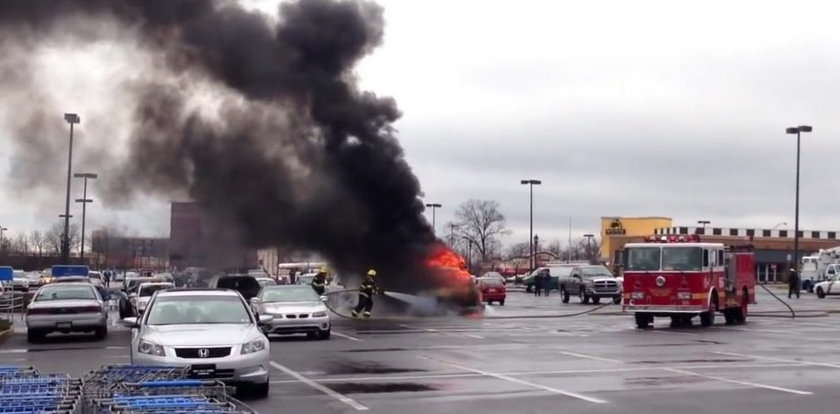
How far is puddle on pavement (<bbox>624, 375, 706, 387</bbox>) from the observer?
15.1 m

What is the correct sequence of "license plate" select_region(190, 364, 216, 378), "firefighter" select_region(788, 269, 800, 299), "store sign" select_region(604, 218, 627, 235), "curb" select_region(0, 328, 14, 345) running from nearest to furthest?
"license plate" select_region(190, 364, 216, 378) → "curb" select_region(0, 328, 14, 345) → "firefighter" select_region(788, 269, 800, 299) → "store sign" select_region(604, 218, 627, 235)

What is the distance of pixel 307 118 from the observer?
43.5 m

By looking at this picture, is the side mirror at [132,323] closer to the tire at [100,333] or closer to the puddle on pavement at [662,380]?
the puddle on pavement at [662,380]

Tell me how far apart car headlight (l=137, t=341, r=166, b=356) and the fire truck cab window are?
19.0m

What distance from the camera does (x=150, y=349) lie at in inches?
527

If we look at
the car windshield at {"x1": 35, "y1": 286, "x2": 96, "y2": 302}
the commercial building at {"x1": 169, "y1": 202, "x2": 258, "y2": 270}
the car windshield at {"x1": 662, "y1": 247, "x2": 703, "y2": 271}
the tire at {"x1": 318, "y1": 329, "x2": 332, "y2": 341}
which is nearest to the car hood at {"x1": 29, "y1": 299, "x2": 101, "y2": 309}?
the car windshield at {"x1": 35, "y1": 286, "x2": 96, "y2": 302}

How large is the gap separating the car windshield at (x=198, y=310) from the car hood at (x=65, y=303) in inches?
436

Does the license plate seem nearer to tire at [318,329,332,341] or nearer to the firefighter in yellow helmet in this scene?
tire at [318,329,332,341]

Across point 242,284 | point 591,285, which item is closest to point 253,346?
point 242,284

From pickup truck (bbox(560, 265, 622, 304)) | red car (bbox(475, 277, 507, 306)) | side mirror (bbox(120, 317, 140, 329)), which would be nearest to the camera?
side mirror (bbox(120, 317, 140, 329))

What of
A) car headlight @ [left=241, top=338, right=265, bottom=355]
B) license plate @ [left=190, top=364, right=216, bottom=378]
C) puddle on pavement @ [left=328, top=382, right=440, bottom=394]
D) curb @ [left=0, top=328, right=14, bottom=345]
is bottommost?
curb @ [left=0, top=328, right=14, bottom=345]

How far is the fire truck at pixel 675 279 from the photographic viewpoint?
95.6 feet

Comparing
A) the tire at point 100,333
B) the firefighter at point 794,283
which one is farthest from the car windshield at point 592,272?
the tire at point 100,333

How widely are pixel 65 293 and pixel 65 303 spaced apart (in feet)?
2.40
